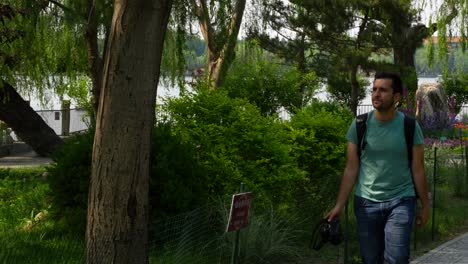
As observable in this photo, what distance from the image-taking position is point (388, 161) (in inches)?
243

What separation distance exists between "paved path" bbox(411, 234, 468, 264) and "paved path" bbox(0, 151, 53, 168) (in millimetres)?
13916

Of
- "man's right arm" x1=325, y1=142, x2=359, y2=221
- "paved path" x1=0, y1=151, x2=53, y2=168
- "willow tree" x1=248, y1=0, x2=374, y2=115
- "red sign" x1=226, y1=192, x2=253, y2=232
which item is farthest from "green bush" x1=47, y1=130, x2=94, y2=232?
"willow tree" x1=248, y1=0, x2=374, y2=115

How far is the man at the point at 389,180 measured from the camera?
6156 millimetres

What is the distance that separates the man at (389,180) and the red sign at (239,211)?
2.12 ft

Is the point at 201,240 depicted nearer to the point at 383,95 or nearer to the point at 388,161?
the point at 388,161

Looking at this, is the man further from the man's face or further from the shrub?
the shrub

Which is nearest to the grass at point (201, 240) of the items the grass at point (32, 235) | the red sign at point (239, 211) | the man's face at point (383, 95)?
the grass at point (32, 235)

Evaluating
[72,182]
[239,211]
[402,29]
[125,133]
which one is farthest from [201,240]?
[402,29]

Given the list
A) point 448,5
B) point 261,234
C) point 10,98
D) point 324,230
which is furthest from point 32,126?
point 448,5

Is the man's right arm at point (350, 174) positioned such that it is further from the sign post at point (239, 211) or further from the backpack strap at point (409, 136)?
the sign post at point (239, 211)

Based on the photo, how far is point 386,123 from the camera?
245 inches

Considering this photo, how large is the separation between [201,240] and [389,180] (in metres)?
2.78

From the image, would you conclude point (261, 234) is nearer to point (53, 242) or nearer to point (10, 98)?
point (53, 242)

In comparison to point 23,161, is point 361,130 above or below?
above
